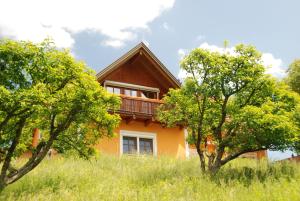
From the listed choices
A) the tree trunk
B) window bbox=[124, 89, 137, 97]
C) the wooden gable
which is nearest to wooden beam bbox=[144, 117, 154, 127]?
window bbox=[124, 89, 137, 97]

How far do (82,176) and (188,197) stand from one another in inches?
189

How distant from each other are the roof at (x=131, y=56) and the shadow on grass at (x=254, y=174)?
10213 mm

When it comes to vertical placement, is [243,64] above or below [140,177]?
above

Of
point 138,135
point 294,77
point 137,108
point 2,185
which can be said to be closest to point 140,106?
point 137,108

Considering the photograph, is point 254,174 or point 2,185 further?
point 254,174

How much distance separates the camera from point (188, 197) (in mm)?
12984

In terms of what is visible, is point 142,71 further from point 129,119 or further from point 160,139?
point 160,139

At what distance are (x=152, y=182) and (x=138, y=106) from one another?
Result: 10.0 m

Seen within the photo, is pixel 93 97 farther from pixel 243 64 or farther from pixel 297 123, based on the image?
pixel 297 123

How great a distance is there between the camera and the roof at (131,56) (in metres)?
25.5

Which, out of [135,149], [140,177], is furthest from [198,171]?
[135,149]

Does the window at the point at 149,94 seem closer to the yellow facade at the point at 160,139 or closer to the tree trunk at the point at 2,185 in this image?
the yellow facade at the point at 160,139

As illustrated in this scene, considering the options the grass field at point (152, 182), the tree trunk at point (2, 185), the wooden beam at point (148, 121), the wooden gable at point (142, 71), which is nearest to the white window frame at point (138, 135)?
the wooden beam at point (148, 121)

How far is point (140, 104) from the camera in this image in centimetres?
2555
